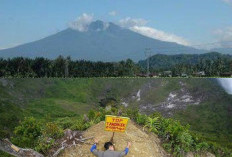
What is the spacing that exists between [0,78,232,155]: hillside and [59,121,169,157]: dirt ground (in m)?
36.6

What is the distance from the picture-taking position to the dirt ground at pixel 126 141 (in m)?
18.0

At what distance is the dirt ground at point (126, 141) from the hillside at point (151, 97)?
36.6 metres

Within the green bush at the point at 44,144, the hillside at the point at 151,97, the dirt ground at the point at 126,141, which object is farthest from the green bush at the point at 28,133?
the hillside at the point at 151,97

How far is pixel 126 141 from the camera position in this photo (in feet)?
61.2

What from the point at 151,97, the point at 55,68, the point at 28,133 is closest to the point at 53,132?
the point at 28,133

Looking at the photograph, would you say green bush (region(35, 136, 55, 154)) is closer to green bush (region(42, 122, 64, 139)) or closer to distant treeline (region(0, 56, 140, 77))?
green bush (region(42, 122, 64, 139))

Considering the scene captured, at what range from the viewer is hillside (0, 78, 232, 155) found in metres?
58.2

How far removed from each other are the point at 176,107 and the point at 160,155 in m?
45.3

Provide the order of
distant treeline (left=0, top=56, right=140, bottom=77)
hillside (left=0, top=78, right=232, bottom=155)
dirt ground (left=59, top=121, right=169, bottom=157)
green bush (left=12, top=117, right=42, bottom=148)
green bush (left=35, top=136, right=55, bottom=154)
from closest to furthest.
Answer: dirt ground (left=59, top=121, right=169, bottom=157)
green bush (left=35, top=136, right=55, bottom=154)
green bush (left=12, top=117, right=42, bottom=148)
hillside (left=0, top=78, right=232, bottom=155)
distant treeline (left=0, top=56, right=140, bottom=77)

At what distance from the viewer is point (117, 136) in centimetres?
1891

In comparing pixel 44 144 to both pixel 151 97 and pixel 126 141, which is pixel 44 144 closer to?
pixel 126 141

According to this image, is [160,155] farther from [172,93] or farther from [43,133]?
[172,93]

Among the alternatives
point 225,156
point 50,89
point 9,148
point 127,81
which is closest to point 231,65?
point 127,81

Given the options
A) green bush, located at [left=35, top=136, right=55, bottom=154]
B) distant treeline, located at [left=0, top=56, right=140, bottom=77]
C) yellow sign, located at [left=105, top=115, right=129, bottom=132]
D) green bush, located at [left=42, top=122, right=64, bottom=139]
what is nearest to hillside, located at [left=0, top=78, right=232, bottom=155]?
distant treeline, located at [left=0, top=56, right=140, bottom=77]
